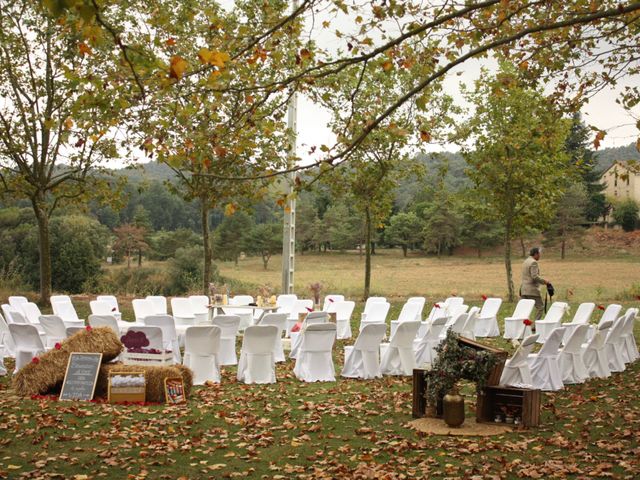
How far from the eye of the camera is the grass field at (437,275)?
33438 millimetres

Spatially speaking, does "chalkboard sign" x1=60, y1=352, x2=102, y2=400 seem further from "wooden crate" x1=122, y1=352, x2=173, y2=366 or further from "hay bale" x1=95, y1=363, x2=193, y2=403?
"wooden crate" x1=122, y1=352, x2=173, y2=366

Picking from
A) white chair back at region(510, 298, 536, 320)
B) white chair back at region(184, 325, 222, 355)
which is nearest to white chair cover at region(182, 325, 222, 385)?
white chair back at region(184, 325, 222, 355)

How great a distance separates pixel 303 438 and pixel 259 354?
12.8ft

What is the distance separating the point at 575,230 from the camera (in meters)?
53.4

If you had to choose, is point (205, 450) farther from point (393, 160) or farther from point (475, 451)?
point (393, 160)

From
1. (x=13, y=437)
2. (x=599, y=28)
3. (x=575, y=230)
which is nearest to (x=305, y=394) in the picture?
(x=13, y=437)

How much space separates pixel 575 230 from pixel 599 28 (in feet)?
141

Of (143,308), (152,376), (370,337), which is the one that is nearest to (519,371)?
(370,337)

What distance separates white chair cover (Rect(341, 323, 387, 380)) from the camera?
13.2 m

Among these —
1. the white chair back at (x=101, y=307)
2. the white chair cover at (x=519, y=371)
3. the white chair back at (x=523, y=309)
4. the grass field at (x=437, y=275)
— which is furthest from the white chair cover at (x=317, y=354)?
the grass field at (x=437, y=275)

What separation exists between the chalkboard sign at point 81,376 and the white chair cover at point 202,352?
185 cm

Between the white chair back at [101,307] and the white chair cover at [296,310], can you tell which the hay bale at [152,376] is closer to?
the white chair back at [101,307]

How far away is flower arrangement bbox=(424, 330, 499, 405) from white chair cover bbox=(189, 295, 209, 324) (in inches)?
382

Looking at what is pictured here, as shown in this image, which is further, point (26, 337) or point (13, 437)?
point (26, 337)
